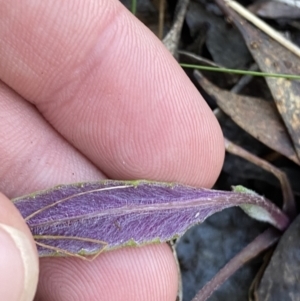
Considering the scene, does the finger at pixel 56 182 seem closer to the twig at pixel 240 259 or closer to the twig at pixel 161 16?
the twig at pixel 240 259

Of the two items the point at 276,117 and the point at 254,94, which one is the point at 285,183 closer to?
the point at 276,117

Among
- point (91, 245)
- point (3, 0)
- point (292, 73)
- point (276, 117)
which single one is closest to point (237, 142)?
point (276, 117)

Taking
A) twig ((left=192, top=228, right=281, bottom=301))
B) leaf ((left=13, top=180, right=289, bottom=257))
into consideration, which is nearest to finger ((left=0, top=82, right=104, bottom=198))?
leaf ((left=13, top=180, right=289, bottom=257))

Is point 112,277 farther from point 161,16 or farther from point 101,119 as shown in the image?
point 161,16

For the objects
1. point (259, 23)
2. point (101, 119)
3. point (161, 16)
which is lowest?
point (101, 119)

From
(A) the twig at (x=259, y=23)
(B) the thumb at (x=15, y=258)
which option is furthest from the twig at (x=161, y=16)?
(B) the thumb at (x=15, y=258)

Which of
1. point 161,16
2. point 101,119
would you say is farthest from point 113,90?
point 161,16
